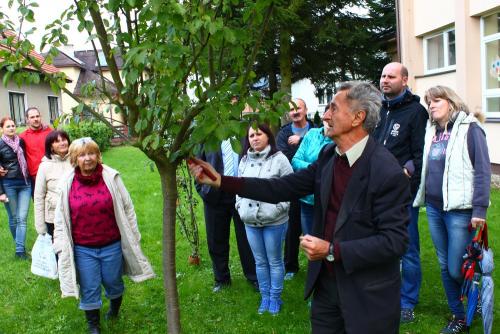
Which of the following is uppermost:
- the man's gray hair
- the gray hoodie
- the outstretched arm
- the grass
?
the man's gray hair

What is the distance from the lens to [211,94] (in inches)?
105

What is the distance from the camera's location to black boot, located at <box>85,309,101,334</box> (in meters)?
4.62

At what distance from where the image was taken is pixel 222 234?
5.71 m

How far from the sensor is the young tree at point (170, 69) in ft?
8.03

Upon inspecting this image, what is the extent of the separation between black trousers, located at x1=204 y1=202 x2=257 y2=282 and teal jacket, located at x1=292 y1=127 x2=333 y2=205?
33.6 inches

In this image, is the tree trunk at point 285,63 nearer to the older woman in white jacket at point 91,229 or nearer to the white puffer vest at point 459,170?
the older woman in white jacket at point 91,229

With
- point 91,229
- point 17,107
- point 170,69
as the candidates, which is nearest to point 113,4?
point 170,69

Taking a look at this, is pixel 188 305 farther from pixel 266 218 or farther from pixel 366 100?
pixel 366 100

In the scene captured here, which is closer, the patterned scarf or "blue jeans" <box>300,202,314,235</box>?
"blue jeans" <box>300,202,314,235</box>

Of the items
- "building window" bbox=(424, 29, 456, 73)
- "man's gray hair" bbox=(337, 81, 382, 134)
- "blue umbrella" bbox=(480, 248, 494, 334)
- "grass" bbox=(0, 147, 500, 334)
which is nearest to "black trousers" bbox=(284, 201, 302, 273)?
"grass" bbox=(0, 147, 500, 334)

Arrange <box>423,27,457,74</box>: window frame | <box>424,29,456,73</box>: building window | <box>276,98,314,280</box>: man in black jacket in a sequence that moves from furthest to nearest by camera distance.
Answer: <box>424,29,456,73</box>: building window
<box>423,27,457,74</box>: window frame
<box>276,98,314,280</box>: man in black jacket

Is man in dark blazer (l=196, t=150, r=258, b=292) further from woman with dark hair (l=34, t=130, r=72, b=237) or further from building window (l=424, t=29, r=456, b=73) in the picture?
building window (l=424, t=29, r=456, b=73)

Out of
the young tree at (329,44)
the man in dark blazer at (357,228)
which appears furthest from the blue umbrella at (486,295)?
the young tree at (329,44)

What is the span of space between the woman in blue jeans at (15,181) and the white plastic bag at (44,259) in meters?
2.40
